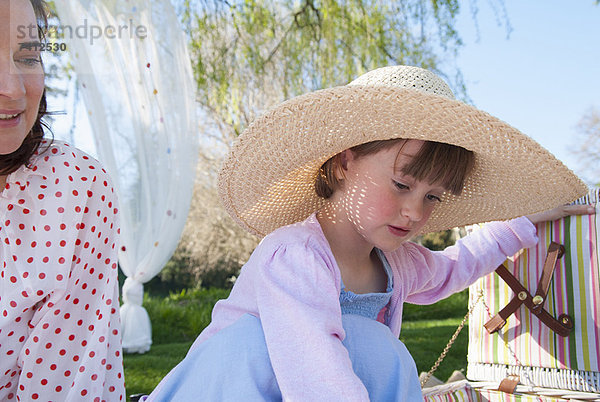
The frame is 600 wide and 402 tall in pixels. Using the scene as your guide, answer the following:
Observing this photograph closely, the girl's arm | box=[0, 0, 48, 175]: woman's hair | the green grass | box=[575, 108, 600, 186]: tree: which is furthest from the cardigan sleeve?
box=[575, 108, 600, 186]: tree

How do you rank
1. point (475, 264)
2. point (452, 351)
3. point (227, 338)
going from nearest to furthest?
point (227, 338)
point (475, 264)
point (452, 351)

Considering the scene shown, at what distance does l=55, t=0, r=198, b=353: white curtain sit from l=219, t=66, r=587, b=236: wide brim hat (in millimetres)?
2257

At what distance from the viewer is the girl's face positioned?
1.26 m

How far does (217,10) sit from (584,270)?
3.90 meters

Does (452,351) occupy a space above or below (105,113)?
below

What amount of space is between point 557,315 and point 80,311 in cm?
141

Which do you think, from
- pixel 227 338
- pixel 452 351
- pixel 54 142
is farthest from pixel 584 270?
pixel 452 351

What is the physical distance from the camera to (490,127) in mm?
1168

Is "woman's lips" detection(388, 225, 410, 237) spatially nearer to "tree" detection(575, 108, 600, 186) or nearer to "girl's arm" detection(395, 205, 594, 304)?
"girl's arm" detection(395, 205, 594, 304)

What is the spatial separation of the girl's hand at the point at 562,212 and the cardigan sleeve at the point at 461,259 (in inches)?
1.3

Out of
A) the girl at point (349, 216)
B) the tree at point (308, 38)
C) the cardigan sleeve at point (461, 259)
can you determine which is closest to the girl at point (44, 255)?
the girl at point (349, 216)

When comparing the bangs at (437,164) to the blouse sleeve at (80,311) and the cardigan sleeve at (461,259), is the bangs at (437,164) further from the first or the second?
the blouse sleeve at (80,311)

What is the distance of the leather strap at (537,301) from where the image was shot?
A: 1.67 metres

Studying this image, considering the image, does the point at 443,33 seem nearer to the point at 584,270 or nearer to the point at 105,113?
the point at 105,113
